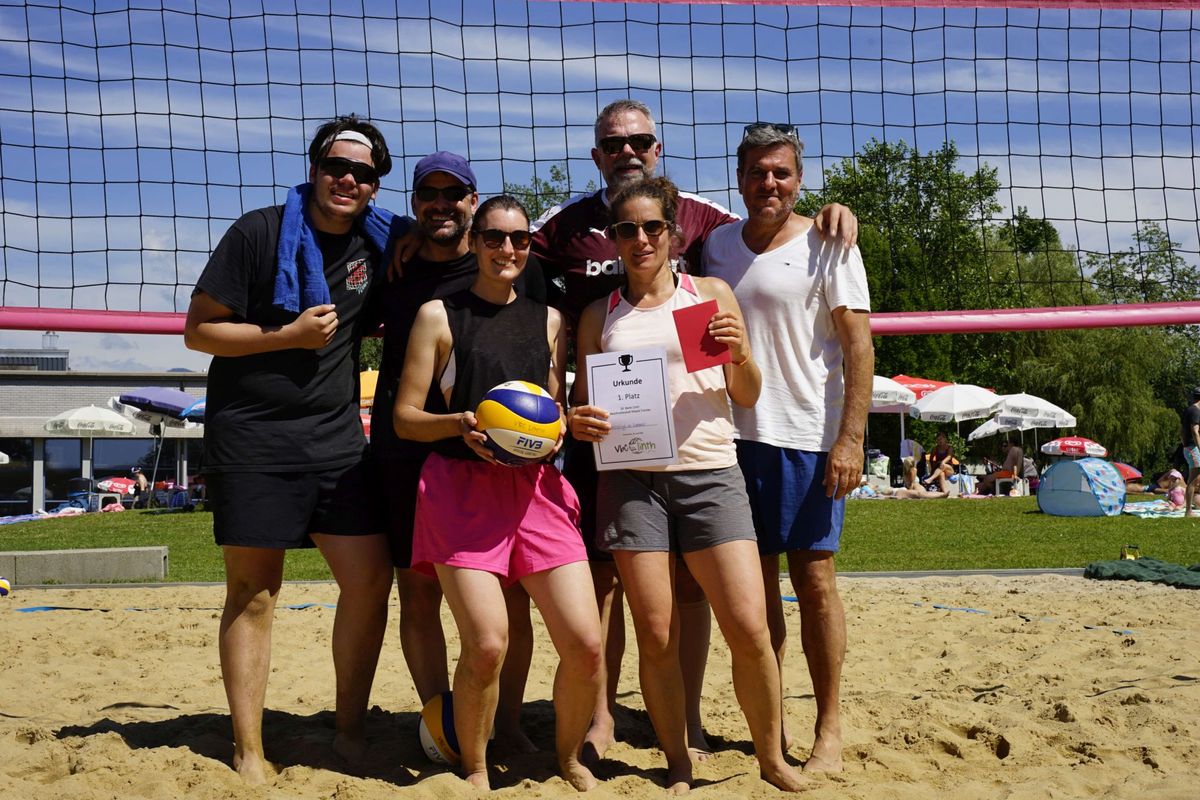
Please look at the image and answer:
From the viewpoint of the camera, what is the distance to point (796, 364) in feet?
11.8

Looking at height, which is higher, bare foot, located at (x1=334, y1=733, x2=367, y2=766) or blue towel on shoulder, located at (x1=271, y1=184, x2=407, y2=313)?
blue towel on shoulder, located at (x1=271, y1=184, x2=407, y2=313)

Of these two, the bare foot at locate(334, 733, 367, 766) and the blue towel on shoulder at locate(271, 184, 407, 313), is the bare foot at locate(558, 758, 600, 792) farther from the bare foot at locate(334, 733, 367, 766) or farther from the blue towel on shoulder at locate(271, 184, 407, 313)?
the blue towel on shoulder at locate(271, 184, 407, 313)

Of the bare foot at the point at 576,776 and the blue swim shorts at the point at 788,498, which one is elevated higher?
the blue swim shorts at the point at 788,498

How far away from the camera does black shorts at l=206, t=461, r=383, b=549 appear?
349cm

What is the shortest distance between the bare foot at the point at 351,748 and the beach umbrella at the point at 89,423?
72.0 feet

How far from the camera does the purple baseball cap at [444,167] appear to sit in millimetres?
3588

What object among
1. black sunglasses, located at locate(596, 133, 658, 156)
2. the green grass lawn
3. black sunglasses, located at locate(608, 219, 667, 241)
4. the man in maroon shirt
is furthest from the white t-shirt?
the green grass lawn

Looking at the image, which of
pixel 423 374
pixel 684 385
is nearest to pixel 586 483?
pixel 684 385

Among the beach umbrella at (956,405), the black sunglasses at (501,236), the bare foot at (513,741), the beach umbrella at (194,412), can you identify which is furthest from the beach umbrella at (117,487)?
the black sunglasses at (501,236)

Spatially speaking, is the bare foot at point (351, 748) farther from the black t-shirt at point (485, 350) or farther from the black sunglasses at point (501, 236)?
the black sunglasses at point (501, 236)

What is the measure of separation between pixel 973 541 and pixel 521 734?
27.1 ft

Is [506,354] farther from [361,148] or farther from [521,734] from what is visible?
[521,734]

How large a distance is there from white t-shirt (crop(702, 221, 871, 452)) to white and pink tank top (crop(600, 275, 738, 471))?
0.75 ft

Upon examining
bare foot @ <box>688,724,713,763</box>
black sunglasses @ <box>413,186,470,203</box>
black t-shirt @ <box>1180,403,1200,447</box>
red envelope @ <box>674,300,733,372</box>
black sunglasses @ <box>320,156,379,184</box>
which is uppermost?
black sunglasses @ <box>320,156,379,184</box>
